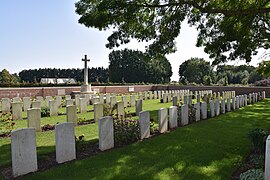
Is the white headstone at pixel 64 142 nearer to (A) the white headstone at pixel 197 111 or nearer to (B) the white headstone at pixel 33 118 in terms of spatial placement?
(B) the white headstone at pixel 33 118

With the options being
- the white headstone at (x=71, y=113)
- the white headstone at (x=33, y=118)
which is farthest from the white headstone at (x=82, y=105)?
the white headstone at (x=33, y=118)

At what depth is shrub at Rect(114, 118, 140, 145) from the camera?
21.1 ft

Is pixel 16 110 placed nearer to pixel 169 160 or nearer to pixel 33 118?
pixel 33 118

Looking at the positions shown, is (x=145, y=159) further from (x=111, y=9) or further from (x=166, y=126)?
(x=111, y=9)

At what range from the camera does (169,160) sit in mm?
5137

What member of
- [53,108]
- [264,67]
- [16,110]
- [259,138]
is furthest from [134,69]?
[259,138]

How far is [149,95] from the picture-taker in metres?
22.5

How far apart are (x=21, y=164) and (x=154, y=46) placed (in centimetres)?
669

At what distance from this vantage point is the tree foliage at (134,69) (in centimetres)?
6606

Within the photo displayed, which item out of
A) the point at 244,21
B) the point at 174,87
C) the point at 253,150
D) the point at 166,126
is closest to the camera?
the point at 253,150

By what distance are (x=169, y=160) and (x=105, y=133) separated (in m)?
1.70

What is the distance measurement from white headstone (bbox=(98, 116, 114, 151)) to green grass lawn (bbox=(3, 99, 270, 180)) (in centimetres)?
23

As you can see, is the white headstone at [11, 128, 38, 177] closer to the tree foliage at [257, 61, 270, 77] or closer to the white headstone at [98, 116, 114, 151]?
the white headstone at [98, 116, 114, 151]

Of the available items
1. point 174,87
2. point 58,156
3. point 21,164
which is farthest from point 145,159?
point 174,87
